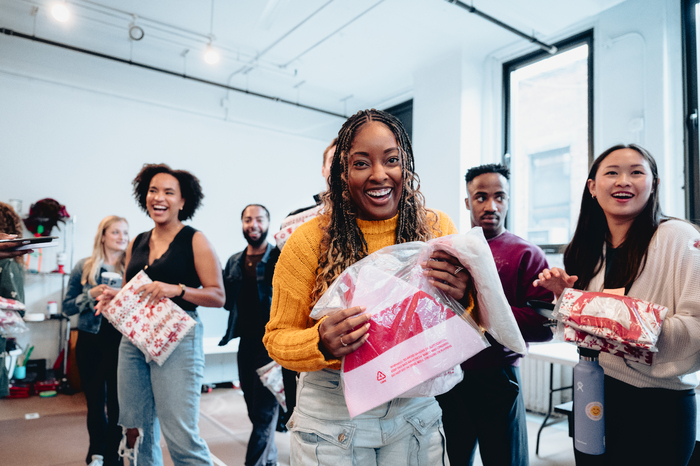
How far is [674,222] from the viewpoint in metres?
1.42

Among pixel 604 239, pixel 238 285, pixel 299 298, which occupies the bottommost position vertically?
pixel 238 285

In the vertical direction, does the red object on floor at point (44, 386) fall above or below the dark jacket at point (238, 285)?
below

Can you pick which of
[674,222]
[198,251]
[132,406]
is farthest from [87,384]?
[674,222]

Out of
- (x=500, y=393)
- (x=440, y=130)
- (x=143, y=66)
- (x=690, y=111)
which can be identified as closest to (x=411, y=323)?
(x=500, y=393)

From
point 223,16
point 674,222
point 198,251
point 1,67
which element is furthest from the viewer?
point 1,67

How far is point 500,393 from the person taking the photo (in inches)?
65.9

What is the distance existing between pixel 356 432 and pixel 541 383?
3618 millimetres

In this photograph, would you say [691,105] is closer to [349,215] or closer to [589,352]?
[589,352]

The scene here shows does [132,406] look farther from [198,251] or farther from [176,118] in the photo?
[176,118]

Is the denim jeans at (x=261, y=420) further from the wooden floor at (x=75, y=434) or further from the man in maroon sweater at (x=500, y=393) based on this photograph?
the man in maroon sweater at (x=500, y=393)

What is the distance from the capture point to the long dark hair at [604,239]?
1434 mm

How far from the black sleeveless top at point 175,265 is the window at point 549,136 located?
347 cm

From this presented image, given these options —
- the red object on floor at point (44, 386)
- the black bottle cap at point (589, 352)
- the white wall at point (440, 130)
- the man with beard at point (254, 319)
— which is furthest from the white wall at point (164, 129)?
the black bottle cap at point (589, 352)

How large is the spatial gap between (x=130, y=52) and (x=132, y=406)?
432 cm
